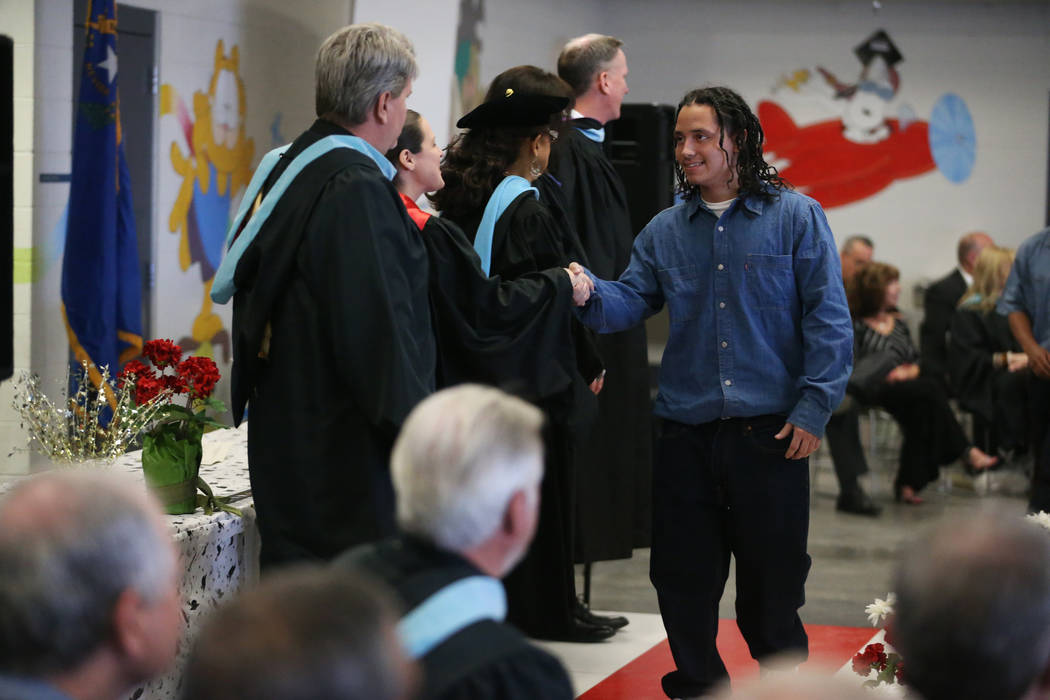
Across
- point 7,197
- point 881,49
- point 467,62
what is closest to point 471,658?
point 7,197

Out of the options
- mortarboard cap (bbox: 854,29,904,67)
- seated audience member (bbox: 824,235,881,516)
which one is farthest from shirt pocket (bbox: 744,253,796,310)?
mortarboard cap (bbox: 854,29,904,67)

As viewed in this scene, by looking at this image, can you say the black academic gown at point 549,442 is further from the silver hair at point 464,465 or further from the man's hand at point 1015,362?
the man's hand at point 1015,362

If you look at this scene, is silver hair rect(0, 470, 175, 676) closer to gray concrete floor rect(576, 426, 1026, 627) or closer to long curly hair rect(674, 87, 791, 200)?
long curly hair rect(674, 87, 791, 200)

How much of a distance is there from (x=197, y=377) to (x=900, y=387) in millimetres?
5211

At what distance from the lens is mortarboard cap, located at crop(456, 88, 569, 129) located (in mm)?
3398

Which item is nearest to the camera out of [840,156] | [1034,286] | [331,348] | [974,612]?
[974,612]

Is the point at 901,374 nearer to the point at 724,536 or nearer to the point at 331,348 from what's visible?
the point at 724,536

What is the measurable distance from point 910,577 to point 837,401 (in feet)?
5.18

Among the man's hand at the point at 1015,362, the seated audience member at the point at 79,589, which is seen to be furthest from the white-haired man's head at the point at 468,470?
the man's hand at the point at 1015,362

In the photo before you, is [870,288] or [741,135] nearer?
[741,135]

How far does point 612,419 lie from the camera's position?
4258mm

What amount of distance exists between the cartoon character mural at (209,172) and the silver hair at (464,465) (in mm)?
4714

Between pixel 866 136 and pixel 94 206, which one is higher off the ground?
pixel 866 136

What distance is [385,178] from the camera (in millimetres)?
2561
